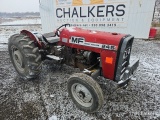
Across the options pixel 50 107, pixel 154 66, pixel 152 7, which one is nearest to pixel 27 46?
pixel 50 107

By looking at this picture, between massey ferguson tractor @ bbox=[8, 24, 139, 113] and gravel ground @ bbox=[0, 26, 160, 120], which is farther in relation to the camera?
gravel ground @ bbox=[0, 26, 160, 120]

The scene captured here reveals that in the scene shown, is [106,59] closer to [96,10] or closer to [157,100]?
[157,100]

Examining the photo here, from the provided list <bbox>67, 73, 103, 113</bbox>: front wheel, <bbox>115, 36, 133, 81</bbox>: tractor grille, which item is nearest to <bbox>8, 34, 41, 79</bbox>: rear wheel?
<bbox>67, 73, 103, 113</bbox>: front wheel

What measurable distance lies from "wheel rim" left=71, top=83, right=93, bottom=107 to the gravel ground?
0.57 feet

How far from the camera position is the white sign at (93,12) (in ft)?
23.5

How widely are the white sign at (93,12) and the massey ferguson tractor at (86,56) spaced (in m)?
4.51

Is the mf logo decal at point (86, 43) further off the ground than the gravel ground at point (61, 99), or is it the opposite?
the mf logo decal at point (86, 43)

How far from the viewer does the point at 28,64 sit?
3.16 m

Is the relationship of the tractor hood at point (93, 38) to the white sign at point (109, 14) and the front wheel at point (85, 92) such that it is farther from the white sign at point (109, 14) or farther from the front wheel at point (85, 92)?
the white sign at point (109, 14)

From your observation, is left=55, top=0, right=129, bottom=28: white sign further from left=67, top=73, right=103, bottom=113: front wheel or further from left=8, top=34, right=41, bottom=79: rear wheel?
left=67, top=73, right=103, bottom=113: front wheel

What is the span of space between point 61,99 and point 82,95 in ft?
1.96

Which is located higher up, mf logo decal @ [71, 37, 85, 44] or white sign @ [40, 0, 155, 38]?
white sign @ [40, 0, 155, 38]

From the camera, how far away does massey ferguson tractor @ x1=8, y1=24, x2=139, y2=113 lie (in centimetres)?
242

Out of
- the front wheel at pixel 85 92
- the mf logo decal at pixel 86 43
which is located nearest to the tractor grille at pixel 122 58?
the mf logo decal at pixel 86 43
